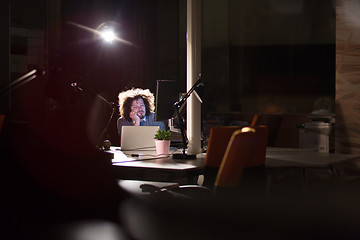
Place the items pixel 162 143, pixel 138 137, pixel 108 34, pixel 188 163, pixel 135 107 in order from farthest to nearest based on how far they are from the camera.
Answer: pixel 135 107, pixel 108 34, pixel 138 137, pixel 162 143, pixel 188 163

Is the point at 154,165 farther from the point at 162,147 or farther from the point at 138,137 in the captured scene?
the point at 138,137

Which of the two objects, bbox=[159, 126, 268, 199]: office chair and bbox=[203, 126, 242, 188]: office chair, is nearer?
bbox=[159, 126, 268, 199]: office chair

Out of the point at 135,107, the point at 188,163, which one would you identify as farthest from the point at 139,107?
the point at 188,163

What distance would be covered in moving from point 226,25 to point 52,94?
7.57 m

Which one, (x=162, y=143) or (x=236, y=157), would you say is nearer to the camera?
(x=236, y=157)

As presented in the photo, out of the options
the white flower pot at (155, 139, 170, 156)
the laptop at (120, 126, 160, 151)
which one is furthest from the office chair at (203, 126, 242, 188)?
the laptop at (120, 126, 160, 151)

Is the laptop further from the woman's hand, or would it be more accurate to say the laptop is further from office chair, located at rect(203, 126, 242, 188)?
office chair, located at rect(203, 126, 242, 188)

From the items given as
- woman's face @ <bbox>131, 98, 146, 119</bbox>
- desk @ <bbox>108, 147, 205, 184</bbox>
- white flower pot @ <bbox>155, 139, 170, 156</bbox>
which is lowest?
desk @ <bbox>108, 147, 205, 184</bbox>

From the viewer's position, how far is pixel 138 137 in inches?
151

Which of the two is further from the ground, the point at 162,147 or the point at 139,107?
the point at 139,107

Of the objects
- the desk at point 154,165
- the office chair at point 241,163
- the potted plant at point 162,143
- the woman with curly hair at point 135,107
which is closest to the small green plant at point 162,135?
the potted plant at point 162,143

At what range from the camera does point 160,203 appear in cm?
206

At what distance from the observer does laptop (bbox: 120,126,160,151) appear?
3793 mm

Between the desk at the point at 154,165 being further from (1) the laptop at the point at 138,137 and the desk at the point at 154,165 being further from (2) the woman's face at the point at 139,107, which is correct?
(2) the woman's face at the point at 139,107
